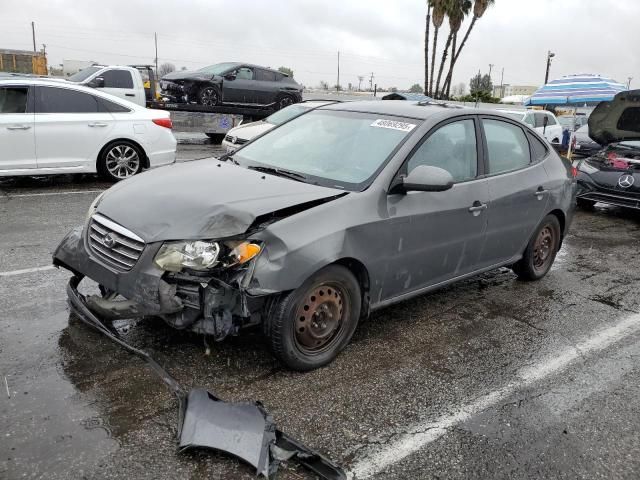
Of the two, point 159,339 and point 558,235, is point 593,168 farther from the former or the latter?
point 159,339

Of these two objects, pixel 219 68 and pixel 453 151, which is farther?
pixel 219 68

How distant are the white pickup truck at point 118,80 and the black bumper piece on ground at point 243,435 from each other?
45.0 ft

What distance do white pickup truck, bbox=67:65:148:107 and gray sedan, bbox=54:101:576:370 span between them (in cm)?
1199

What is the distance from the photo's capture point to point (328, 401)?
127 inches

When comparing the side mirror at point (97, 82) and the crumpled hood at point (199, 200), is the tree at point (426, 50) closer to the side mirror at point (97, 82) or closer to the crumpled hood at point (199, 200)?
the side mirror at point (97, 82)

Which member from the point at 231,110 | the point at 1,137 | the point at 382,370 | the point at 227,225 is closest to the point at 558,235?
the point at 382,370

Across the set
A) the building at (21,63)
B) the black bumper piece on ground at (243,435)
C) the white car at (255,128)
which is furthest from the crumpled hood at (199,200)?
the building at (21,63)

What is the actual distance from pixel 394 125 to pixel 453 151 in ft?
1.70

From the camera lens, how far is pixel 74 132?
339 inches

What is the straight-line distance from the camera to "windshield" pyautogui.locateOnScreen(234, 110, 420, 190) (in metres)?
3.87

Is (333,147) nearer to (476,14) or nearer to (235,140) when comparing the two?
(235,140)

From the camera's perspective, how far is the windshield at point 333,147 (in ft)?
12.7

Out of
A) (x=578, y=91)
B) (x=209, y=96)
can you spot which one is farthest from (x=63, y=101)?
(x=578, y=91)

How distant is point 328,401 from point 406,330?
48.1 inches
